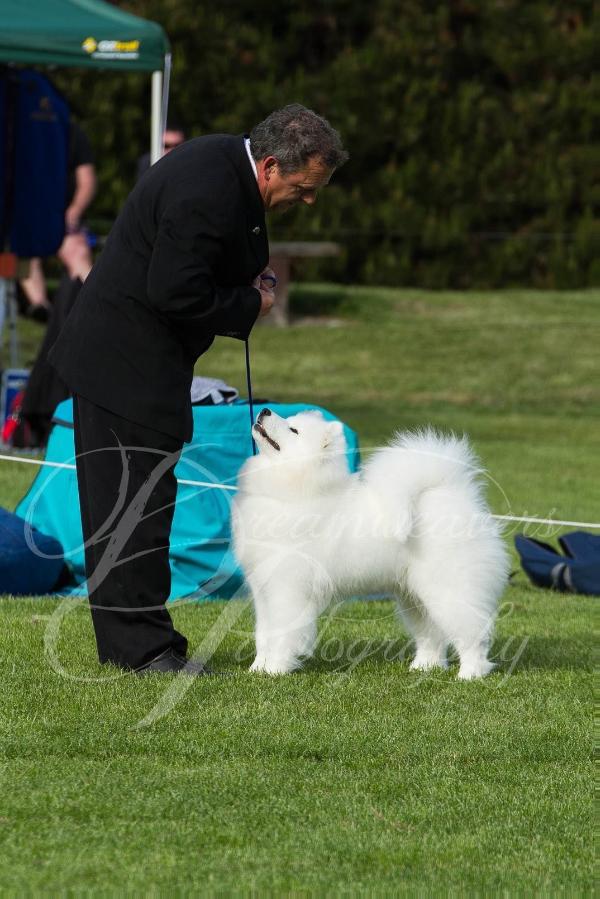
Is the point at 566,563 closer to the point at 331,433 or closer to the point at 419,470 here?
the point at 419,470

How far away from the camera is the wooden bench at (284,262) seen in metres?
15.1

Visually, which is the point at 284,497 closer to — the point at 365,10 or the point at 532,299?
the point at 532,299

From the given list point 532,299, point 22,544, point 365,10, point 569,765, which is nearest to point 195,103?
point 365,10

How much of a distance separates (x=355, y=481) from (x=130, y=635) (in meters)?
0.92

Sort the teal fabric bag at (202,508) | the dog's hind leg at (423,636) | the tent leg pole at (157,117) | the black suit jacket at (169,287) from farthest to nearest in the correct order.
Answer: the tent leg pole at (157,117), the teal fabric bag at (202,508), the dog's hind leg at (423,636), the black suit jacket at (169,287)

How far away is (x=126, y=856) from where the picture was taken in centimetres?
296

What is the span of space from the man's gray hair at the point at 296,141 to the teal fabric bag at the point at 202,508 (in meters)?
1.84

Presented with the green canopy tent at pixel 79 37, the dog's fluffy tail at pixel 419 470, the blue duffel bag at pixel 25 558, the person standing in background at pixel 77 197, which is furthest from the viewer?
the person standing in background at pixel 77 197

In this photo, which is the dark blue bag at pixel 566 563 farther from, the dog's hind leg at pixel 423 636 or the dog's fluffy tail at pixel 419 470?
the dog's fluffy tail at pixel 419 470

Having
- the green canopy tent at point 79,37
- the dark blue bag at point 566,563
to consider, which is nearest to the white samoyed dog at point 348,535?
the dark blue bag at point 566,563

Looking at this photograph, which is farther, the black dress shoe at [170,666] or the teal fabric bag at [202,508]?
the teal fabric bag at [202,508]

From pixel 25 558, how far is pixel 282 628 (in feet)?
5.40

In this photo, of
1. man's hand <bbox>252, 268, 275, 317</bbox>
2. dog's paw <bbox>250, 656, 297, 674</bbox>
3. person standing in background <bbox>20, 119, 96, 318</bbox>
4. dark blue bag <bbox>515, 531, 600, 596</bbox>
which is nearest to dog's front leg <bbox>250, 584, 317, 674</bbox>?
dog's paw <bbox>250, 656, 297, 674</bbox>

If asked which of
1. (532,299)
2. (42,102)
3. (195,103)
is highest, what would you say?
(42,102)
